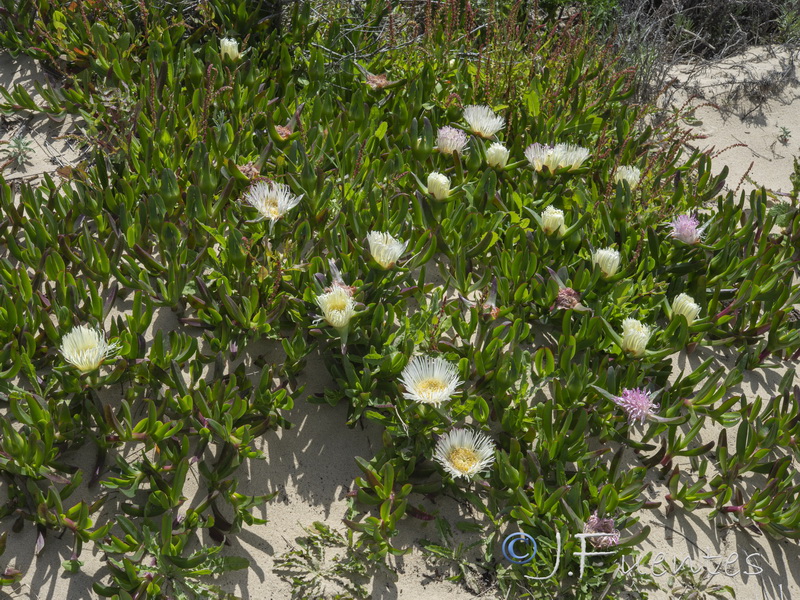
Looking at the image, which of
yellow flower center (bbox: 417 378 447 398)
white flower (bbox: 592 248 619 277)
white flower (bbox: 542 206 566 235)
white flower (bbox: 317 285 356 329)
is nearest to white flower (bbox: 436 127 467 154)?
white flower (bbox: 542 206 566 235)

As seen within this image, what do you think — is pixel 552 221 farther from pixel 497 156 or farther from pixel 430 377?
pixel 430 377

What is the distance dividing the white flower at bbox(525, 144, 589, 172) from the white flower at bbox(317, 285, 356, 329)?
3.44ft

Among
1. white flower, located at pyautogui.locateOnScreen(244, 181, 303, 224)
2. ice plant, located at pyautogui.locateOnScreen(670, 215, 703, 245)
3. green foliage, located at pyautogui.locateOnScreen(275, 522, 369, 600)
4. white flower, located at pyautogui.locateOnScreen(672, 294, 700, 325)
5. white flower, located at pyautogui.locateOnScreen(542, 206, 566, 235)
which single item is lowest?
green foliage, located at pyautogui.locateOnScreen(275, 522, 369, 600)

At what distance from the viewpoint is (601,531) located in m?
1.99

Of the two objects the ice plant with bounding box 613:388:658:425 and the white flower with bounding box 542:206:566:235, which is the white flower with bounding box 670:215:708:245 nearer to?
the white flower with bounding box 542:206:566:235

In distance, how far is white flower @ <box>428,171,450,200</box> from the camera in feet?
8.52

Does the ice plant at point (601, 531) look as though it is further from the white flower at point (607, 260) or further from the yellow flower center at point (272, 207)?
the yellow flower center at point (272, 207)

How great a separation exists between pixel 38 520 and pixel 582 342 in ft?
5.21

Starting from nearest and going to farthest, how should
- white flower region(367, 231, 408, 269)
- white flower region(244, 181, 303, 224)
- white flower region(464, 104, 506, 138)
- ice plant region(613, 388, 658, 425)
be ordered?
ice plant region(613, 388, 658, 425) < white flower region(367, 231, 408, 269) < white flower region(244, 181, 303, 224) < white flower region(464, 104, 506, 138)

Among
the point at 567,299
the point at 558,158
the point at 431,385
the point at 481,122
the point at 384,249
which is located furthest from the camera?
the point at 481,122

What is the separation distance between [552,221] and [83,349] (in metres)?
1.50

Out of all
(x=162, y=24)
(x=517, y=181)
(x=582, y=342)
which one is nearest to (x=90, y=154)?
(x=162, y=24)

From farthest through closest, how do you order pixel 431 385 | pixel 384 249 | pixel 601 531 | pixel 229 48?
pixel 229 48
pixel 384 249
pixel 431 385
pixel 601 531

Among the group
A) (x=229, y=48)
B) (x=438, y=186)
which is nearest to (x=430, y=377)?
(x=438, y=186)
